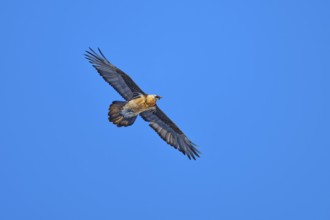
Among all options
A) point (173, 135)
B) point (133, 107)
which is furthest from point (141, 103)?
point (173, 135)

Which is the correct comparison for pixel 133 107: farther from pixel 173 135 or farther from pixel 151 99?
pixel 173 135

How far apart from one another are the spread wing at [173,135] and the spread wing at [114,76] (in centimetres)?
152

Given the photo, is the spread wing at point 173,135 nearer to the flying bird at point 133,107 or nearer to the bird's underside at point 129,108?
the flying bird at point 133,107

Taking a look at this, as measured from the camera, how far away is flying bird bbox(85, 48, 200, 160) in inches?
839

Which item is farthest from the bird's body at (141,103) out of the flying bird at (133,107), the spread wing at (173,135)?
the spread wing at (173,135)

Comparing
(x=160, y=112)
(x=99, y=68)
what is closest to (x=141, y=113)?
(x=160, y=112)

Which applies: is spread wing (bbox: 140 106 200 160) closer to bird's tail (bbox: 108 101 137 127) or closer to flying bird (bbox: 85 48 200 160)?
flying bird (bbox: 85 48 200 160)

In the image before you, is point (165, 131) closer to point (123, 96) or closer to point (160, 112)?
point (160, 112)

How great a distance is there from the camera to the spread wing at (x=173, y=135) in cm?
2334

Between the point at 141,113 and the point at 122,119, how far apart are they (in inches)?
79.3

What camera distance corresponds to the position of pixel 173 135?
2356 centimetres

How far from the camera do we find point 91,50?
21812 mm

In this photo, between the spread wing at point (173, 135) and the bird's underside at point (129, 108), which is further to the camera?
the spread wing at point (173, 135)

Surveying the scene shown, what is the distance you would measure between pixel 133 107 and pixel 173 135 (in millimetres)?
2586
